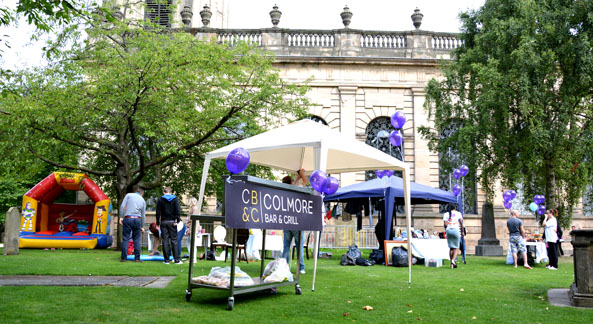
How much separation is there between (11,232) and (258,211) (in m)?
11.7

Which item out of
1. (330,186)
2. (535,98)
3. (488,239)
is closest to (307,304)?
(330,186)

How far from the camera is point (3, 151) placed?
698 inches

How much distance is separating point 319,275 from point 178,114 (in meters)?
9.23

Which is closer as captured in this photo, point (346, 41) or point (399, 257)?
point (399, 257)

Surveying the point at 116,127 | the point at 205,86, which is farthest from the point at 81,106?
the point at 205,86

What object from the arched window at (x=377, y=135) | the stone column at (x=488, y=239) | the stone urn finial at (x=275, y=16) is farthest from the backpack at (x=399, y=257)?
the stone urn finial at (x=275, y=16)

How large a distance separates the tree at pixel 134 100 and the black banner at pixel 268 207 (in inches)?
387

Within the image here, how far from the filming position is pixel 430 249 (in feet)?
49.1

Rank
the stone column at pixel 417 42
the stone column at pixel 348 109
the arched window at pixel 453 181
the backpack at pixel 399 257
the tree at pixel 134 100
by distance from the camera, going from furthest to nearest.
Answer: the stone column at pixel 417 42 → the stone column at pixel 348 109 → the arched window at pixel 453 181 → the tree at pixel 134 100 → the backpack at pixel 399 257

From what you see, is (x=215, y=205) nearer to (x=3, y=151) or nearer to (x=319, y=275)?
(x=3, y=151)

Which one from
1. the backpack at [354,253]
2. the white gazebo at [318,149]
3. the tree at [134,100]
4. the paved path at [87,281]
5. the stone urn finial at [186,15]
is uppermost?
the stone urn finial at [186,15]

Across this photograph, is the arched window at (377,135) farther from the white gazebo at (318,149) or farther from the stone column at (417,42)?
the white gazebo at (318,149)

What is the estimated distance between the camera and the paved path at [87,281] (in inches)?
319

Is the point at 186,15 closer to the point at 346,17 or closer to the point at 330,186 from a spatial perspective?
the point at 346,17
